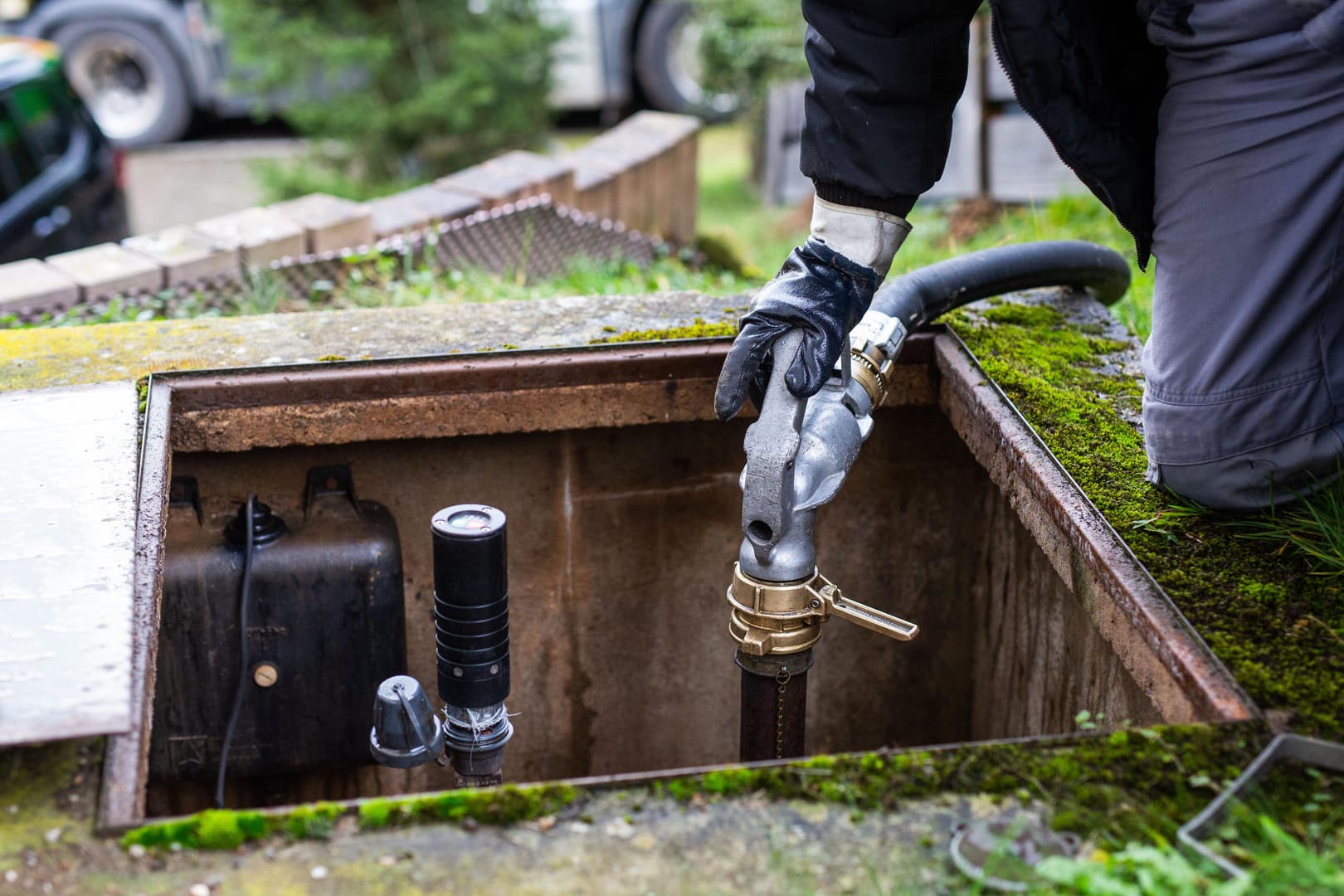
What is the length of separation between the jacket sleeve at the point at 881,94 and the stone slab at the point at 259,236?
229cm

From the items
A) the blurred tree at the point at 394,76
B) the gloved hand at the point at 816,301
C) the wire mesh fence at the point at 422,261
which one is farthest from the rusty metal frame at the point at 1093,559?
the blurred tree at the point at 394,76

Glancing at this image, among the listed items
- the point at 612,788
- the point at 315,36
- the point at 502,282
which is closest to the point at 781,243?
the point at 315,36

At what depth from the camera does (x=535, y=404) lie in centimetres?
240

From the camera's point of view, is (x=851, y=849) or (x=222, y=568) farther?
(x=222, y=568)

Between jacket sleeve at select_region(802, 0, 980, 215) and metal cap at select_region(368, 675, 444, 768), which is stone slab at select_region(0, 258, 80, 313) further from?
jacket sleeve at select_region(802, 0, 980, 215)

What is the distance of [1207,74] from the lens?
1852 mm

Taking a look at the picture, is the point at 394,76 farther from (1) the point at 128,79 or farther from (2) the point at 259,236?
(1) the point at 128,79

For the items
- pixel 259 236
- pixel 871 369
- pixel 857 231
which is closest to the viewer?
pixel 857 231

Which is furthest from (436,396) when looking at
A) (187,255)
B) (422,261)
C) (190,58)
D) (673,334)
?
(190,58)

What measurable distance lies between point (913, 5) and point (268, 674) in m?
1.64

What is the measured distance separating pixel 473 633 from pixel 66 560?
0.59m

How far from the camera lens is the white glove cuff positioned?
1.93 meters

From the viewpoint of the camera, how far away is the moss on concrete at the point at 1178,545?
4.94ft

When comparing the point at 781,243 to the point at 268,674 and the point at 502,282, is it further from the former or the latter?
the point at 268,674
